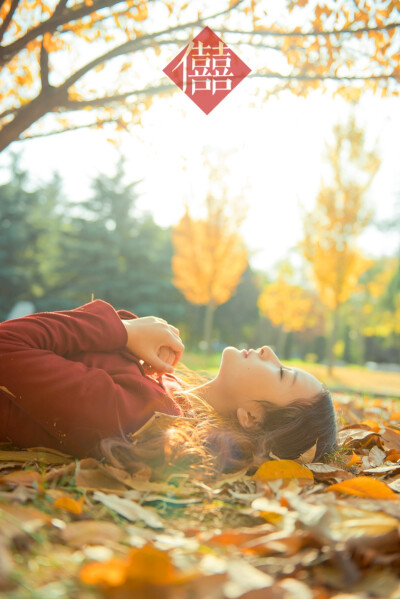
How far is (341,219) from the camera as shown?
12.9m

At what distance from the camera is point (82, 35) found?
3596 millimetres

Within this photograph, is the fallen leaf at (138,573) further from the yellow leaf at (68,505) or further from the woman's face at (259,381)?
the woman's face at (259,381)

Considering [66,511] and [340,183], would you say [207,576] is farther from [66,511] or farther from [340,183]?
[340,183]

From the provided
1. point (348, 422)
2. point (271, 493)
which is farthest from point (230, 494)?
point (348, 422)

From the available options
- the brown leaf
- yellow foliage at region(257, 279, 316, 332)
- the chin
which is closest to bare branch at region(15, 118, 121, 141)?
the chin

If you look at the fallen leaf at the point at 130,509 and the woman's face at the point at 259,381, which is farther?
the woman's face at the point at 259,381

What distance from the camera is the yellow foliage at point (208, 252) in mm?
13656

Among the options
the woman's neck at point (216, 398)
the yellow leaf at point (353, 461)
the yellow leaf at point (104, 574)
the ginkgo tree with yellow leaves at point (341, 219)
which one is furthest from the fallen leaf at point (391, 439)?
the ginkgo tree with yellow leaves at point (341, 219)

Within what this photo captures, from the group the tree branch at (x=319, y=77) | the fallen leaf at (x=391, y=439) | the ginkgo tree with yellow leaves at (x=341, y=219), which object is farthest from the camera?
the ginkgo tree with yellow leaves at (x=341, y=219)

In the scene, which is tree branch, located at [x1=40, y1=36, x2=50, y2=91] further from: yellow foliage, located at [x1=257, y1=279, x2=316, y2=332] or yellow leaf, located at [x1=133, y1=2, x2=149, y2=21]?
yellow foliage, located at [x1=257, y1=279, x2=316, y2=332]

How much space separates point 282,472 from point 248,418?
1.25ft

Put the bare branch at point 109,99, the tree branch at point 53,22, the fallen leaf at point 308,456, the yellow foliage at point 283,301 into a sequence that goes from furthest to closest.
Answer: the yellow foliage at point 283,301 < the bare branch at point 109,99 < the tree branch at point 53,22 < the fallen leaf at point 308,456

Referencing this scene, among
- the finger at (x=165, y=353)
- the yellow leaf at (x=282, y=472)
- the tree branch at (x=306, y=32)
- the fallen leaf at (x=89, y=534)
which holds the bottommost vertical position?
the yellow leaf at (x=282, y=472)

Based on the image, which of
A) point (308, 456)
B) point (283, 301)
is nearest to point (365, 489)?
point (308, 456)
